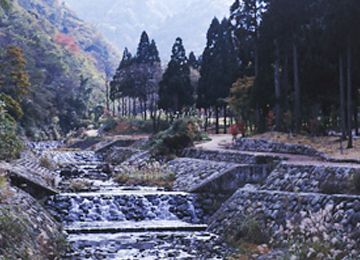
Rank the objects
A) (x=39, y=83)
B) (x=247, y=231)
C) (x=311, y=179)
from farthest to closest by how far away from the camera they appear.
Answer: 1. (x=39, y=83)
2. (x=311, y=179)
3. (x=247, y=231)

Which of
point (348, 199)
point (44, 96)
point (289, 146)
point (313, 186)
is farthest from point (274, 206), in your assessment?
point (44, 96)

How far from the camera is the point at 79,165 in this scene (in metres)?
27.7

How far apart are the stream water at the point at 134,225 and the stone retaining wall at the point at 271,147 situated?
6077mm

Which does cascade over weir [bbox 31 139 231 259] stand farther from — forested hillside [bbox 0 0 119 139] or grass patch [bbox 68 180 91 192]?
forested hillside [bbox 0 0 119 139]

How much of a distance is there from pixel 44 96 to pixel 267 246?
160 feet

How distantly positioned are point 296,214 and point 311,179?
2.51 metres

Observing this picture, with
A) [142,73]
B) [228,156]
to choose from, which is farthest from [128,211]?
[142,73]

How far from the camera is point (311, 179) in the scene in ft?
42.1

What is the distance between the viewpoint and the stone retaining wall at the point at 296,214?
8711 mm

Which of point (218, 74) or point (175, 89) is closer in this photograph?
point (218, 74)

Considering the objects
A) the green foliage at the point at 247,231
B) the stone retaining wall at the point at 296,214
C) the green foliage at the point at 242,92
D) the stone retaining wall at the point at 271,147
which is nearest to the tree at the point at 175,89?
the green foliage at the point at 242,92

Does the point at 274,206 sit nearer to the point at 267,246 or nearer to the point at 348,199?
the point at 267,246

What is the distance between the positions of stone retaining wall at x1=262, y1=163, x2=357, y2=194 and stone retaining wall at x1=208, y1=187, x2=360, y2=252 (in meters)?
0.81

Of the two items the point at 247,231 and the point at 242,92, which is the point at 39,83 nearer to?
the point at 242,92
